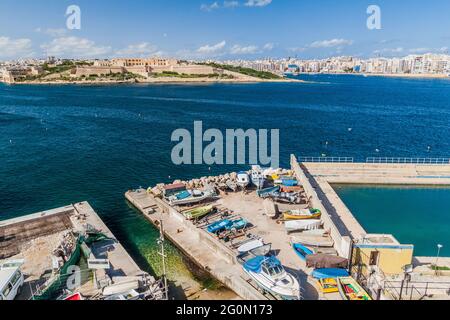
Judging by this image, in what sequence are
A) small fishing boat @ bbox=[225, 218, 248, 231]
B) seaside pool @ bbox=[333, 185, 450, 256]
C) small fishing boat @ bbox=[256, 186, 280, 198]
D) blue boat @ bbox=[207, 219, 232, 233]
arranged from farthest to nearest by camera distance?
small fishing boat @ bbox=[256, 186, 280, 198] < seaside pool @ bbox=[333, 185, 450, 256] < small fishing boat @ bbox=[225, 218, 248, 231] < blue boat @ bbox=[207, 219, 232, 233]

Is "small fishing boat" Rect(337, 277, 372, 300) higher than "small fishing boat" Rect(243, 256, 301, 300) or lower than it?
lower

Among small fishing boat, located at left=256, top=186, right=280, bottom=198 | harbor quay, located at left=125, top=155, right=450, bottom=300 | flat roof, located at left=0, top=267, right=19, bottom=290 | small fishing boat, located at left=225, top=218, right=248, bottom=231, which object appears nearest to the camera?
flat roof, located at left=0, top=267, right=19, bottom=290

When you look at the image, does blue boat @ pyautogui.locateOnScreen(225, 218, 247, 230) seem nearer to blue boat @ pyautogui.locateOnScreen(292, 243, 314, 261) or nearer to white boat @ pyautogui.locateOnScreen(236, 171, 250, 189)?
blue boat @ pyautogui.locateOnScreen(292, 243, 314, 261)

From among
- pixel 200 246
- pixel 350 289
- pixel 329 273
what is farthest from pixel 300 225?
pixel 200 246

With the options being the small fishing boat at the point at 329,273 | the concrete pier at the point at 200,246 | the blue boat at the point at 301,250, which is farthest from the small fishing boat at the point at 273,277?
the blue boat at the point at 301,250

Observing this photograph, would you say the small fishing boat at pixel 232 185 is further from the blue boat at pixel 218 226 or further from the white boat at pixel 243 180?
the blue boat at pixel 218 226

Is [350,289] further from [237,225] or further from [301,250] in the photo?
[237,225]

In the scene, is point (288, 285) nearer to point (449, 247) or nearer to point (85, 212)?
point (449, 247)

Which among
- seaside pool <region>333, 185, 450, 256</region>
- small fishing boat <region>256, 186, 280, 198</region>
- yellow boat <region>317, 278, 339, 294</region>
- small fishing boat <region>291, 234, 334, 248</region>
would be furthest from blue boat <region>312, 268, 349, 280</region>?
small fishing boat <region>256, 186, 280, 198</region>
